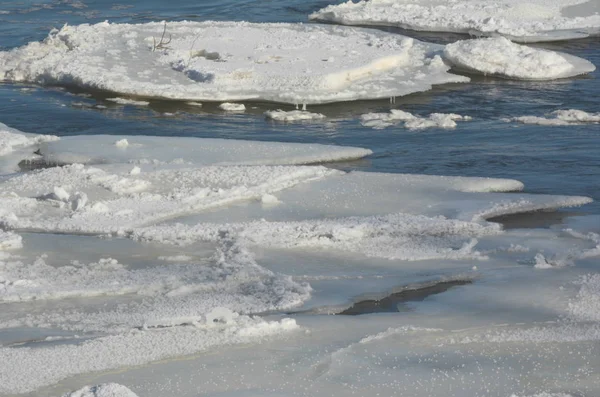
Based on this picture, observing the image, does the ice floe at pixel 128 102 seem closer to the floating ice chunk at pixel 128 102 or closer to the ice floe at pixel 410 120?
the floating ice chunk at pixel 128 102

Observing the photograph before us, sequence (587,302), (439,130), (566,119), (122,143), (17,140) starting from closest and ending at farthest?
1. (587,302)
2. (122,143)
3. (17,140)
4. (439,130)
5. (566,119)

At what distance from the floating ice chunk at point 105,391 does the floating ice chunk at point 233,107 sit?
568cm

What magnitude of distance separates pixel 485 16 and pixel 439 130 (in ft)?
14.5

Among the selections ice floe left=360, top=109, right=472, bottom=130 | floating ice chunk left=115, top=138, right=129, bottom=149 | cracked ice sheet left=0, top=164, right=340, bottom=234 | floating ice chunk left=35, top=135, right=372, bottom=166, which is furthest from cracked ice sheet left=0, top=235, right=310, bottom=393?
ice floe left=360, top=109, right=472, bottom=130

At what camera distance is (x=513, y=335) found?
159 inches

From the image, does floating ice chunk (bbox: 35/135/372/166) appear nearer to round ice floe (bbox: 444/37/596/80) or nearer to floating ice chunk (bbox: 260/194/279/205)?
floating ice chunk (bbox: 260/194/279/205)

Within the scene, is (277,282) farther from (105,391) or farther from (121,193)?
(121,193)

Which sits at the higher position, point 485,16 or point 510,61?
point 485,16

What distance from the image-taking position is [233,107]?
8.96m

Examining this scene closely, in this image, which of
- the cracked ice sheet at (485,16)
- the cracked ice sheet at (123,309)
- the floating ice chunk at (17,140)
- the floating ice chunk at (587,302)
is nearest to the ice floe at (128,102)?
the floating ice chunk at (17,140)

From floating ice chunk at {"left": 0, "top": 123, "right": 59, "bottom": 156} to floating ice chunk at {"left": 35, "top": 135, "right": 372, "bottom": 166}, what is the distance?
0.58 feet

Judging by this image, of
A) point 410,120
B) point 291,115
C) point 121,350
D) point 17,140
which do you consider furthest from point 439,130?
point 121,350

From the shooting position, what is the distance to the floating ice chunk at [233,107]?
8.95 meters

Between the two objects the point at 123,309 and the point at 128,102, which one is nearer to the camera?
the point at 123,309
